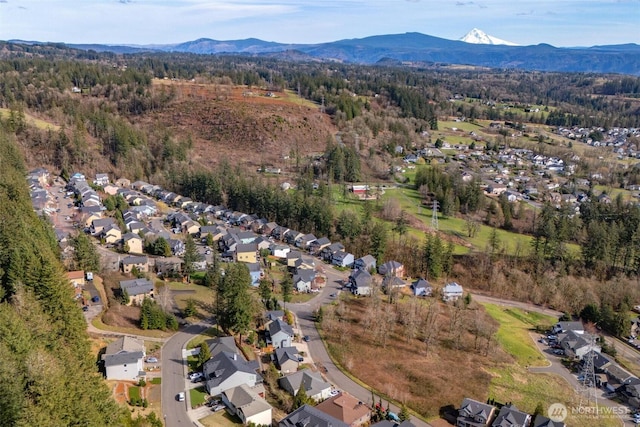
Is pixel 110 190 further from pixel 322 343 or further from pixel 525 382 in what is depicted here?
pixel 525 382

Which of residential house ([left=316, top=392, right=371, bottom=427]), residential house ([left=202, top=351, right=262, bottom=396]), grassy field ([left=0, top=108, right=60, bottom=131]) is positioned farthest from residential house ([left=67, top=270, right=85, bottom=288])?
grassy field ([left=0, top=108, right=60, bottom=131])

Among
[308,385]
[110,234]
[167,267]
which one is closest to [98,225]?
[110,234]

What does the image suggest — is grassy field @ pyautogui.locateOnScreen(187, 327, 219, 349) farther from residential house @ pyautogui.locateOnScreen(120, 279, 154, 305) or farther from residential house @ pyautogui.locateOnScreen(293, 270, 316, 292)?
residential house @ pyautogui.locateOnScreen(293, 270, 316, 292)

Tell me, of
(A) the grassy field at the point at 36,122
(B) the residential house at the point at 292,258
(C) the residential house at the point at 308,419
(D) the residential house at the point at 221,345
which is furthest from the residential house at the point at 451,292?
(A) the grassy field at the point at 36,122

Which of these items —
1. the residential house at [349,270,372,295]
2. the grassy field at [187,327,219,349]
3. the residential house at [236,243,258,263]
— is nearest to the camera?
the grassy field at [187,327,219,349]

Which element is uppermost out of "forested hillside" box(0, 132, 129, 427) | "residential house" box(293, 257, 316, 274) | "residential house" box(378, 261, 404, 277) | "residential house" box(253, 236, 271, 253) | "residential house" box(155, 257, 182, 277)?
"forested hillside" box(0, 132, 129, 427)

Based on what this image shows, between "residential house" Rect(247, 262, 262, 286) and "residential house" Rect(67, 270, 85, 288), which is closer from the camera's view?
"residential house" Rect(67, 270, 85, 288)

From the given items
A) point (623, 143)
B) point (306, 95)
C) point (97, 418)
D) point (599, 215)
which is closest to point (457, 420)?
point (97, 418)
